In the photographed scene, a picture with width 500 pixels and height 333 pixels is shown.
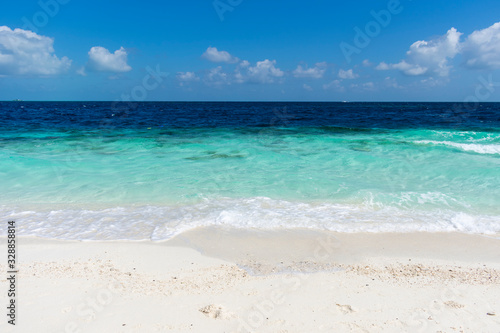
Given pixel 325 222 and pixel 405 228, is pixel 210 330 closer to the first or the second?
pixel 325 222

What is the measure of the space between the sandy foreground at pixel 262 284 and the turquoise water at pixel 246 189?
0.62 meters

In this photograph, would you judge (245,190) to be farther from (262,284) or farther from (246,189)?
(262,284)

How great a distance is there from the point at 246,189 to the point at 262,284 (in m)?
4.70

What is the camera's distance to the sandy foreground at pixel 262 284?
351 cm

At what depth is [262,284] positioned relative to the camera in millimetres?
4285

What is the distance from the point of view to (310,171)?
1105cm

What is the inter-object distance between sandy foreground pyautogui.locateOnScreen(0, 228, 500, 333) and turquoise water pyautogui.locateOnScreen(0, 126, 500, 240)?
62cm

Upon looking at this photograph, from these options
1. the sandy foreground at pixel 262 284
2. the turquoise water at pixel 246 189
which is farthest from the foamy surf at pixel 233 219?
the sandy foreground at pixel 262 284

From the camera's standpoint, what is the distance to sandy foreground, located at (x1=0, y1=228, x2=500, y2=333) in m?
3.51

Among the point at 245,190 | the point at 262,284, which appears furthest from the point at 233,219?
the point at 262,284

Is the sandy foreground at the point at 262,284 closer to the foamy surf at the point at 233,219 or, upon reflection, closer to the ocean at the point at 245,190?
the foamy surf at the point at 233,219

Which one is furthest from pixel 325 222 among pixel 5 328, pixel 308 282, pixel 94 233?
pixel 5 328

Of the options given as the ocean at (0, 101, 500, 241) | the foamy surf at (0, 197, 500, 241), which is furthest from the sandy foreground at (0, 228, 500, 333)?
the ocean at (0, 101, 500, 241)

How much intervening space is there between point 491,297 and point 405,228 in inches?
89.2
